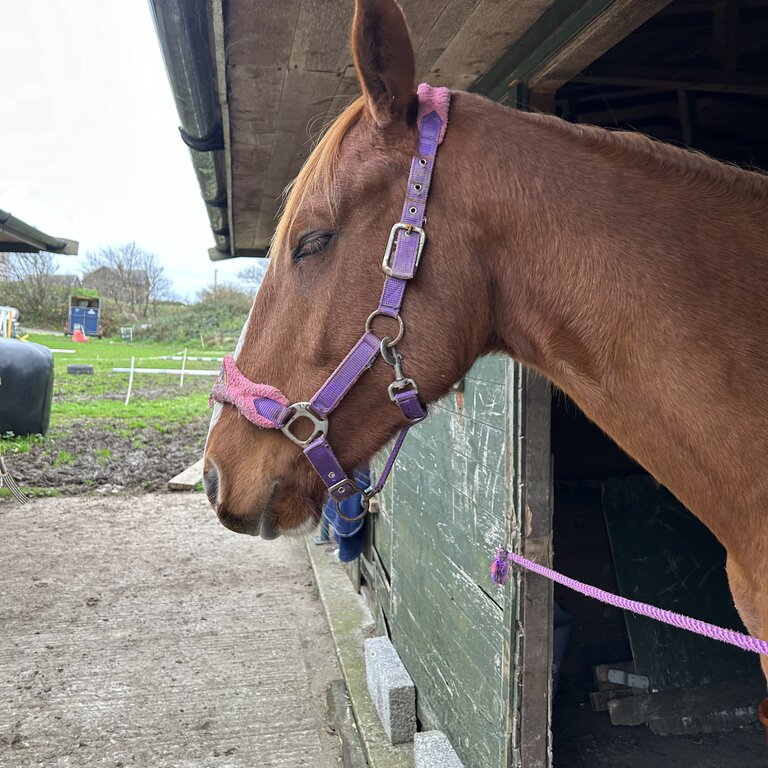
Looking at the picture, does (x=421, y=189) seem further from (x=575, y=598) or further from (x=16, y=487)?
(x=16, y=487)

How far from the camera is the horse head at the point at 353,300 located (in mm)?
1142

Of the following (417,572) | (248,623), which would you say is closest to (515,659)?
(417,572)

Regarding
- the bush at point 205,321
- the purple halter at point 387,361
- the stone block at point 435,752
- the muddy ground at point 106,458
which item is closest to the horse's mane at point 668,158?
the purple halter at point 387,361

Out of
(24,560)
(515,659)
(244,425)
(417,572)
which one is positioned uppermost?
(244,425)

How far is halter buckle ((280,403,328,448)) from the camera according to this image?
3.99 ft

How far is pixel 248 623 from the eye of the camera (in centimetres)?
429

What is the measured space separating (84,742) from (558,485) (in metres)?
3.08

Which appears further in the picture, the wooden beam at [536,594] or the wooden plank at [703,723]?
the wooden plank at [703,723]

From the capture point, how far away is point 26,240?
21.4 ft

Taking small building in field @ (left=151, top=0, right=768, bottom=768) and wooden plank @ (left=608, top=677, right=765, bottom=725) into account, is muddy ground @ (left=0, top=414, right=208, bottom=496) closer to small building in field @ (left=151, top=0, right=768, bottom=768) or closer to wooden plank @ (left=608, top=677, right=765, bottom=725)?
small building in field @ (left=151, top=0, right=768, bottom=768)

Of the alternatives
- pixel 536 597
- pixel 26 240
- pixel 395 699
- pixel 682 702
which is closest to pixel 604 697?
pixel 682 702

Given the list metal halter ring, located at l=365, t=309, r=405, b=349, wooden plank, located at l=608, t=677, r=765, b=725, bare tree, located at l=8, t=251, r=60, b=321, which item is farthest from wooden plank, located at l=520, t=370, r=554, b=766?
bare tree, located at l=8, t=251, r=60, b=321

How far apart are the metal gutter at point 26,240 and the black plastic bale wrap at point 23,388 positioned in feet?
6.85

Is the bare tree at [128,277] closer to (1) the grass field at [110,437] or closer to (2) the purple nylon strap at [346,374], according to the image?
(1) the grass field at [110,437]
